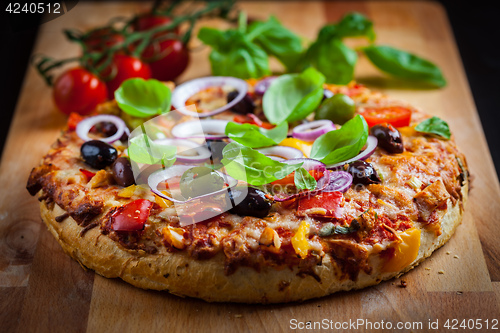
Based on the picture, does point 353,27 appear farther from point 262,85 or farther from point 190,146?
point 190,146

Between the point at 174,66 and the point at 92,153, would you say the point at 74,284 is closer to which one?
the point at 92,153

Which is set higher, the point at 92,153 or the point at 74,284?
the point at 92,153

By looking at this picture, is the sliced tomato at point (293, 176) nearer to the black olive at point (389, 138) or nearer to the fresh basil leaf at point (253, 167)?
the fresh basil leaf at point (253, 167)

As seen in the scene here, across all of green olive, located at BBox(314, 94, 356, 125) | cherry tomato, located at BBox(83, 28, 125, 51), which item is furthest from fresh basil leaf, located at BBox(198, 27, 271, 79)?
green olive, located at BBox(314, 94, 356, 125)

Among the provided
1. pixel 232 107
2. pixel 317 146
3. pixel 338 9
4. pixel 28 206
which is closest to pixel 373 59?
pixel 338 9

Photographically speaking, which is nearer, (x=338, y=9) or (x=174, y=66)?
(x=174, y=66)

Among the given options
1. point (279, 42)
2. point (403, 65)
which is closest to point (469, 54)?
point (403, 65)

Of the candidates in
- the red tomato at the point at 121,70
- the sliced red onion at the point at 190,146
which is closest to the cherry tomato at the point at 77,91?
the red tomato at the point at 121,70
